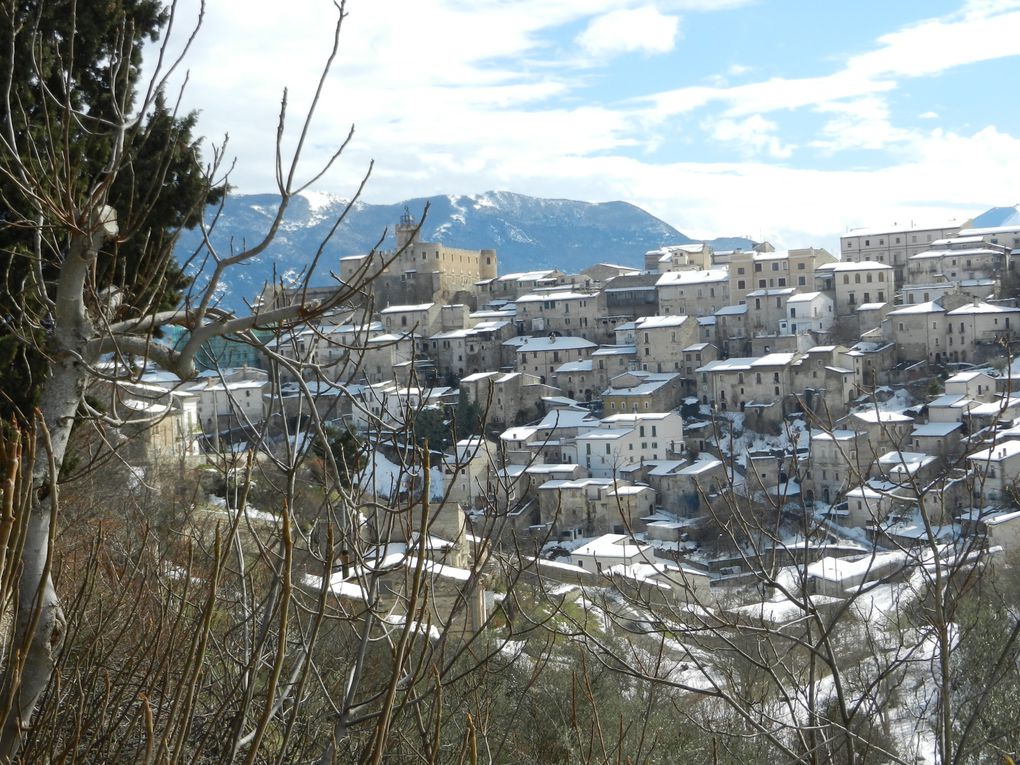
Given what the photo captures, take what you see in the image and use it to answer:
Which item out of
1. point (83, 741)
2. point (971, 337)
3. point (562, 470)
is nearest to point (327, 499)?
point (83, 741)

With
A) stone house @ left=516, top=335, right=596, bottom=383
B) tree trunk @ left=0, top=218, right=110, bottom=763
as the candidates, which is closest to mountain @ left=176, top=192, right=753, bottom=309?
stone house @ left=516, top=335, right=596, bottom=383

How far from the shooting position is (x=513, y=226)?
15050 cm

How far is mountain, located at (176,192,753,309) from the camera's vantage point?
137875mm

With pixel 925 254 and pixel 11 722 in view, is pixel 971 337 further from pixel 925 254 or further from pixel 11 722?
pixel 11 722

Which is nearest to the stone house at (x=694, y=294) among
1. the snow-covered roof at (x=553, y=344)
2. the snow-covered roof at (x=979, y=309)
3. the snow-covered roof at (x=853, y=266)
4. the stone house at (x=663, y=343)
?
the stone house at (x=663, y=343)

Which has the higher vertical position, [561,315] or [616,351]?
[561,315]

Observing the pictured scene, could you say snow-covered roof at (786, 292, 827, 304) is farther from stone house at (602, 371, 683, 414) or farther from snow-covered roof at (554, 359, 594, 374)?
snow-covered roof at (554, 359, 594, 374)

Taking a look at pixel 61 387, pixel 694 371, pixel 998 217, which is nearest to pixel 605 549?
pixel 694 371

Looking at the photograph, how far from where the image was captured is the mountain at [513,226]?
5428 inches

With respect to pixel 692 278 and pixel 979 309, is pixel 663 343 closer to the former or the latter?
pixel 692 278

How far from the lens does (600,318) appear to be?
46281mm

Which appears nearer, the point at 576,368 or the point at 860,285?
the point at 576,368

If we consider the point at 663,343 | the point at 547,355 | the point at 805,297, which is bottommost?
the point at 547,355

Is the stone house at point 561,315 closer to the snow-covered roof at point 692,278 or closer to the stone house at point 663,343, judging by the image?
the snow-covered roof at point 692,278
